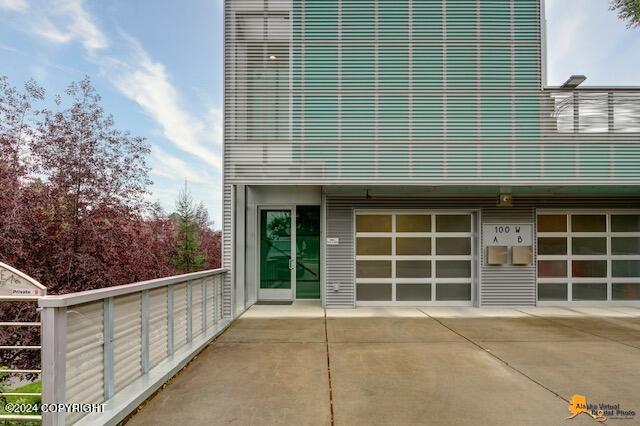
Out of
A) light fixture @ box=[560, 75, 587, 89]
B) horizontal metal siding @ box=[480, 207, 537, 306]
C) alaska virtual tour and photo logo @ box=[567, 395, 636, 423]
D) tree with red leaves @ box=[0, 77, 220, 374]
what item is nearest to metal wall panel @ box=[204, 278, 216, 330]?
tree with red leaves @ box=[0, 77, 220, 374]

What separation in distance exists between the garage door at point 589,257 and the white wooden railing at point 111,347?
8.26 m

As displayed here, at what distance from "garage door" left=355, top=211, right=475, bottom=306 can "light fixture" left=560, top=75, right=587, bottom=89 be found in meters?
3.42

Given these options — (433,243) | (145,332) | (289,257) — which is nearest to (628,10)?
(433,243)

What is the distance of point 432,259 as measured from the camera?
8.94 metres

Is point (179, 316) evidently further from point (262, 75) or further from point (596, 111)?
point (596, 111)

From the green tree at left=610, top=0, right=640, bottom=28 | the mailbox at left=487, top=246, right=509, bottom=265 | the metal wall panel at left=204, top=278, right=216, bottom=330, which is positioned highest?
the green tree at left=610, top=0, right=640, bottom=28

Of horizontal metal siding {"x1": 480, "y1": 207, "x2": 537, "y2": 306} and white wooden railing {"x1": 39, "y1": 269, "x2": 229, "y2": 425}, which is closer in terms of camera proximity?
white wooden railing {"x1": 39, "y1": 269, "x2": 229, "y2": 425}

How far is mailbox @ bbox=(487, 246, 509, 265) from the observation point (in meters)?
8.60

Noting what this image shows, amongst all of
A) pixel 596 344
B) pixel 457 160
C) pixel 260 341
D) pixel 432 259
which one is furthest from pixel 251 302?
pixel 596 344

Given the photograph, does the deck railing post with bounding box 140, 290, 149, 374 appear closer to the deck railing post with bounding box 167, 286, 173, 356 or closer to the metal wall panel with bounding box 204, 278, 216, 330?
the deck railing post with bounding box 167, 286, 173, 356

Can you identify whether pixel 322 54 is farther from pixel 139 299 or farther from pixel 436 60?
pixel 139 299

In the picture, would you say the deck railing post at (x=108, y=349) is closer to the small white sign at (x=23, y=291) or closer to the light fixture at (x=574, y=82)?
the small white sign at (x=23, y=291)

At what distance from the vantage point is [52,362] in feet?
8.86

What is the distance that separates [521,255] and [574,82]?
390 cm
